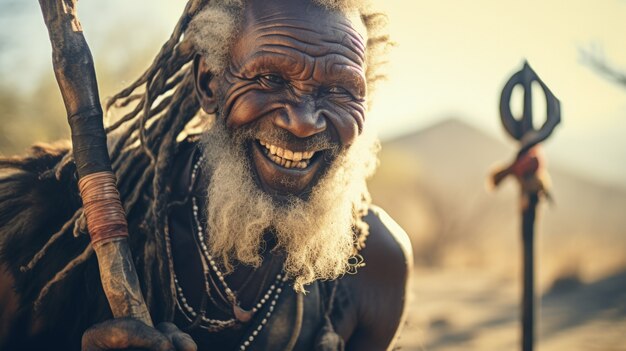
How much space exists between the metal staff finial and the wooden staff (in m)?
2.64

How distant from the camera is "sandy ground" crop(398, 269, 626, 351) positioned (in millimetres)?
8992

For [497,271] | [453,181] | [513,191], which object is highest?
[453,181]

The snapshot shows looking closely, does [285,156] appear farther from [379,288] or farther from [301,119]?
[379,288]

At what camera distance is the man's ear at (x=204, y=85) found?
3.08 m

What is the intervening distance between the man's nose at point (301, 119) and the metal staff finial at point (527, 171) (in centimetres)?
195

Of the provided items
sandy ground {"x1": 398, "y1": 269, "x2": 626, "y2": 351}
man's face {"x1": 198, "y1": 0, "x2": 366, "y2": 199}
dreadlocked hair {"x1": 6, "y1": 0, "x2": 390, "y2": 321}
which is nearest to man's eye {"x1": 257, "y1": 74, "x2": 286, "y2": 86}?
man's face {"x1": 198, "y1": 0, "x2": 366, "y2": 199}

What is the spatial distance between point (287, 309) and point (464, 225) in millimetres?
13664

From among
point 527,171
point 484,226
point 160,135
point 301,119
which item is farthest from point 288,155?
point 484,226

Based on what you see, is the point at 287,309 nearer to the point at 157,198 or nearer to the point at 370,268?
the point at 370,268

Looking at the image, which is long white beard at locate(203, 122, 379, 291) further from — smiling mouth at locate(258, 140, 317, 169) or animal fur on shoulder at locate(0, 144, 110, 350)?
animal fur on shoulder at locate(0, 144, 110, 350)

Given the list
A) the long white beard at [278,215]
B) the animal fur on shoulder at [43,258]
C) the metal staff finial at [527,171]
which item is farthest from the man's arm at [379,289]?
the metal staff finial at [527,171]

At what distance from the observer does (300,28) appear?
2.84 metres

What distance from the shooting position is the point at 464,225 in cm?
1641

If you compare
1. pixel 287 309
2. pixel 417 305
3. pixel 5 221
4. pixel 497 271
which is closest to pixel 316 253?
pixel 287 309
